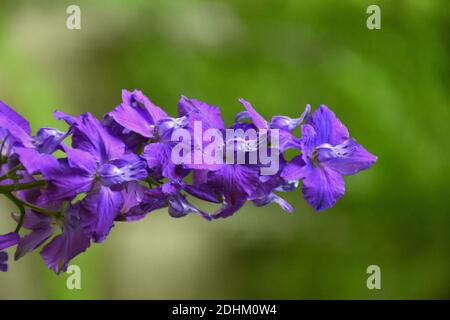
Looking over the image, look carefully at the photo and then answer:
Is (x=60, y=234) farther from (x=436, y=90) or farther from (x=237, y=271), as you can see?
(x=436, y=90)

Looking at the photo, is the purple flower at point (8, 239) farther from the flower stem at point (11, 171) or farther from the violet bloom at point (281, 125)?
the violet bloom at point (281, 125)

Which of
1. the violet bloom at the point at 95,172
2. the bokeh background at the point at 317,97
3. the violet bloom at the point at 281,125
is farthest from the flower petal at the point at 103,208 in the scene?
the bokeh background at the point at 317,97

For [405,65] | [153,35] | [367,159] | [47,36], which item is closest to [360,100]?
[405,65]

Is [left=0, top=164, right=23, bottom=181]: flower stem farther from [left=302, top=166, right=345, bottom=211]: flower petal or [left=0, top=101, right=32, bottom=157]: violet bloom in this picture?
[left=302, top=166, right=345, bottom=211]: flower petal

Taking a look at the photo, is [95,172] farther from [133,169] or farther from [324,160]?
[324,160]

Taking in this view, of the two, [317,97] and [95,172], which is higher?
[317,97]

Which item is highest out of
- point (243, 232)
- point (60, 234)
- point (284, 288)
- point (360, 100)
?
point (360, 100)

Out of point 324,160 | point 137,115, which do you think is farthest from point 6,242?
point 324,160
